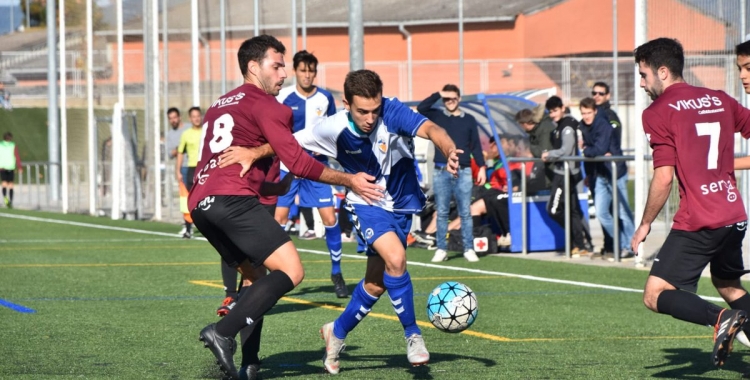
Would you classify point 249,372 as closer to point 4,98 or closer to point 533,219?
point 533,219

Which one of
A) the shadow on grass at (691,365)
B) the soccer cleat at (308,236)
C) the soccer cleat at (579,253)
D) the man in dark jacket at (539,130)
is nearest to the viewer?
the shadow on grass at (691,365)

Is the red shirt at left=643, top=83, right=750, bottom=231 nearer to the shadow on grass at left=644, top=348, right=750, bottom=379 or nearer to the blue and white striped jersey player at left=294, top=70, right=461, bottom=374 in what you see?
the shadow on grass at left=644, top=348, right=750, bottom=379

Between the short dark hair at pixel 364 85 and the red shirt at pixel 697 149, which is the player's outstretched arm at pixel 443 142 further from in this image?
the red shirt at pixel 697 149

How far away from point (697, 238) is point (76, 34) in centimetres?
2378

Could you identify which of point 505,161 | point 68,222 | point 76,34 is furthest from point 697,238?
point 76,34

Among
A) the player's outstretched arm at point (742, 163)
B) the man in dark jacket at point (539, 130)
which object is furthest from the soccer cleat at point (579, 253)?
the player's outstretched arm at point (742, 163)

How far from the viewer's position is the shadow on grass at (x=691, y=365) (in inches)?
296

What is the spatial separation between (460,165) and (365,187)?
8144mm

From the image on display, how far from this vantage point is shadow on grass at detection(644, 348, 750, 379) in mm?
7508

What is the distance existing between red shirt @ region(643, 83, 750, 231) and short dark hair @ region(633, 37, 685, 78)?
12 centimetres

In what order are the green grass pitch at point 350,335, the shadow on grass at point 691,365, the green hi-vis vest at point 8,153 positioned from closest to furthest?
the shadow on grass at point 691,365 < the green grass pitch at point 350,335 < the green hi-vis vest at point 8,153

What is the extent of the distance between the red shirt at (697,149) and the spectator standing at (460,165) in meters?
Result: 8.15

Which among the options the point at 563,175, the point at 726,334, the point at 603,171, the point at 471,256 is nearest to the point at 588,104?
the point at 603,171

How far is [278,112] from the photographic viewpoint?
22.6 feet
